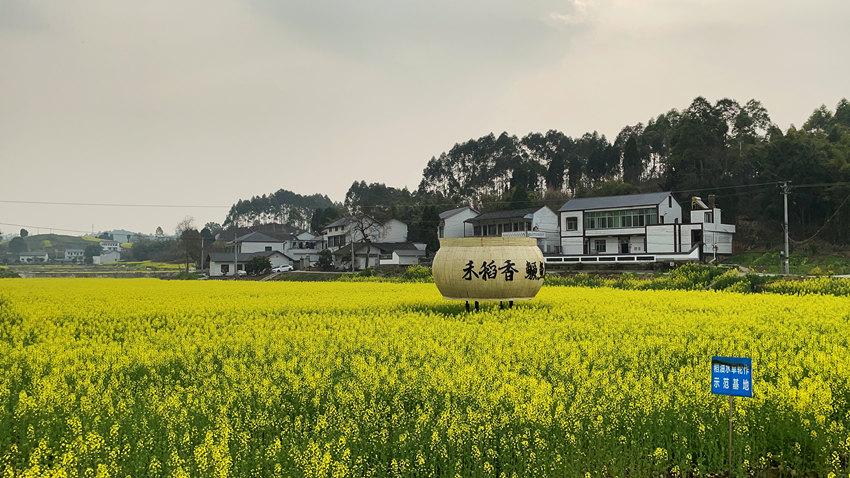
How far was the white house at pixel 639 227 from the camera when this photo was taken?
47.5 metres

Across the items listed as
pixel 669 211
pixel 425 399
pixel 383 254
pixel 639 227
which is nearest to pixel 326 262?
pixel 383 254

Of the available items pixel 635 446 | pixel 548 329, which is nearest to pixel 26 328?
pixel 548 329

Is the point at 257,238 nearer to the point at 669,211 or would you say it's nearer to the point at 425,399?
the point at 669,211

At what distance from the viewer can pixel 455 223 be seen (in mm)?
64062

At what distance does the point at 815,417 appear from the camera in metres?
6.41

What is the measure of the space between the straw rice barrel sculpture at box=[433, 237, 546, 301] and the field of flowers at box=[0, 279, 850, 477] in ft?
7.27

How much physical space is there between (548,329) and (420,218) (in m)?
54.4

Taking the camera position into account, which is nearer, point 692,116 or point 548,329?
point 548,329

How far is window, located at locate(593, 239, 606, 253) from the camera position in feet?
171

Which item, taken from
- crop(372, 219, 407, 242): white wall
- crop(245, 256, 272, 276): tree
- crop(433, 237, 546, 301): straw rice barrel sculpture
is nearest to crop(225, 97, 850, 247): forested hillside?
crop(372, 219, 407, 242): white wall

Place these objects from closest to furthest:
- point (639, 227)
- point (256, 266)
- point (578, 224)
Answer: point (639, 227)
point (578, 224)
point (256, 266)

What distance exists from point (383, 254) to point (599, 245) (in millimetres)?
20865

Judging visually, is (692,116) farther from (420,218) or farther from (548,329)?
(548,329)

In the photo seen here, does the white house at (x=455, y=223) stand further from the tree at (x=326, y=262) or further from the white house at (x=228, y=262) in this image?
the white house at (x=228, y=262)
